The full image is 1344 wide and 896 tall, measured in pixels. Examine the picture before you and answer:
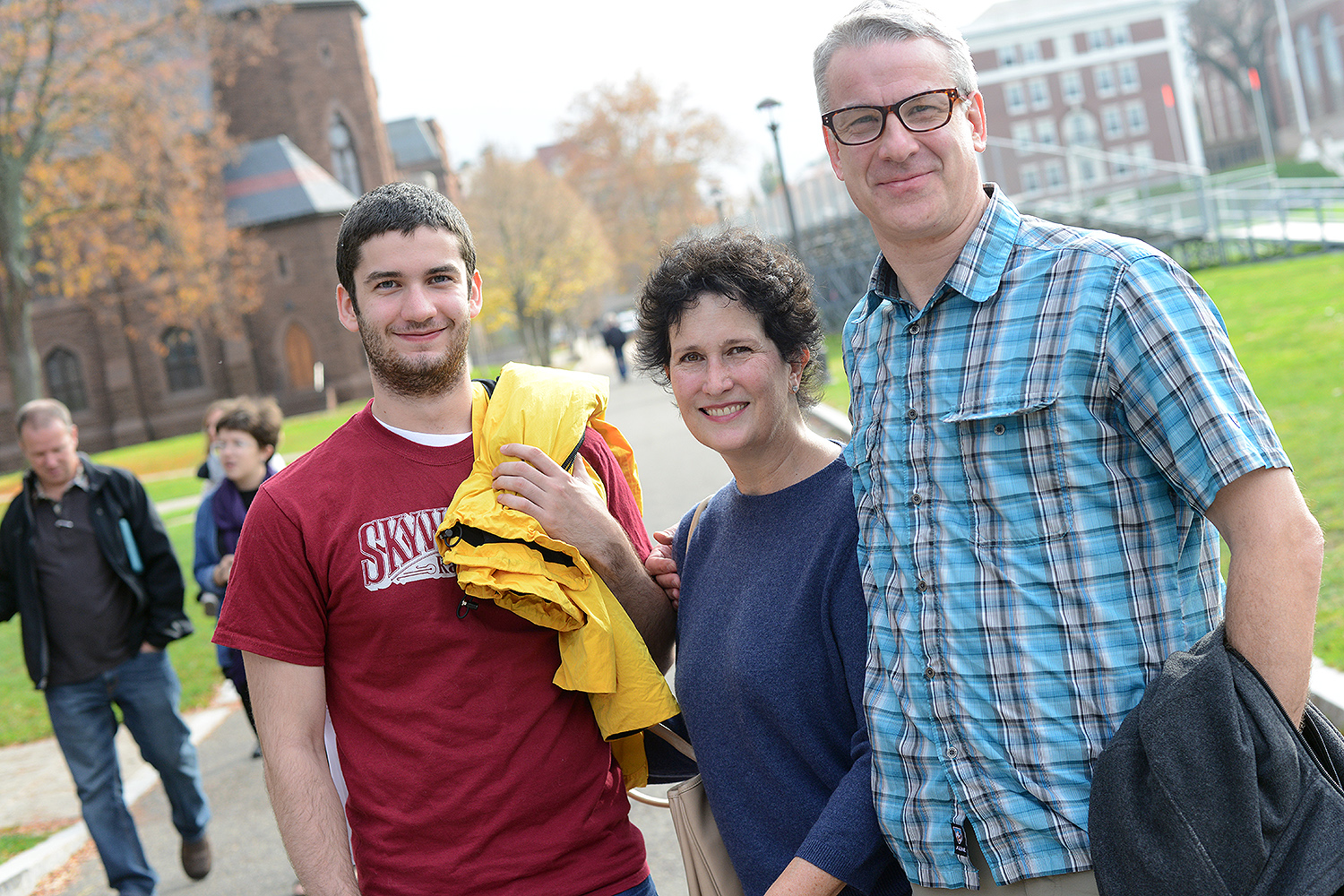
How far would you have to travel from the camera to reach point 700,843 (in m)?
2.69

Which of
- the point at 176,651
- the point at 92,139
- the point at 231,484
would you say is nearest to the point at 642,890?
the point at 231,484

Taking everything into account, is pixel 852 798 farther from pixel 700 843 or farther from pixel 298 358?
pixel 298 358

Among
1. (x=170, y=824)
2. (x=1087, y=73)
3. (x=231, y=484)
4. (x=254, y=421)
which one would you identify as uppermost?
(x=1087, y=73)

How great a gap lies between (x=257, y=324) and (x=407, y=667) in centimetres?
4289

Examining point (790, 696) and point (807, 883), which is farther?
point (790, 696)

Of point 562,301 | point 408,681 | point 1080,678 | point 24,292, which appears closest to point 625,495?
point 408,681

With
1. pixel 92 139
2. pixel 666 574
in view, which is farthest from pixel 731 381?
pixel 92 139

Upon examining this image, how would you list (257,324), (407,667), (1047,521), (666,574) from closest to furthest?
(1047,521) < (407,667) < (666,574) < (257,324)

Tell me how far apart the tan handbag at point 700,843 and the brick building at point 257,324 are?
3971cm

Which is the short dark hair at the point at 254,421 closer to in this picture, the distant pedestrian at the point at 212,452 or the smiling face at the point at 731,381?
the distant pedestrian at the point at 212,452

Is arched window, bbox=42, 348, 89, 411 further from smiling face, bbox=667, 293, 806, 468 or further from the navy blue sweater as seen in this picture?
the navy blue sweater

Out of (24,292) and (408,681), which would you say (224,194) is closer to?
(24,292)

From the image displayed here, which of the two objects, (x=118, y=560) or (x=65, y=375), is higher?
(x=65, y=375)

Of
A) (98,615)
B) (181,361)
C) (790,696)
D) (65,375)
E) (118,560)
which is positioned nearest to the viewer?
(790,696)
